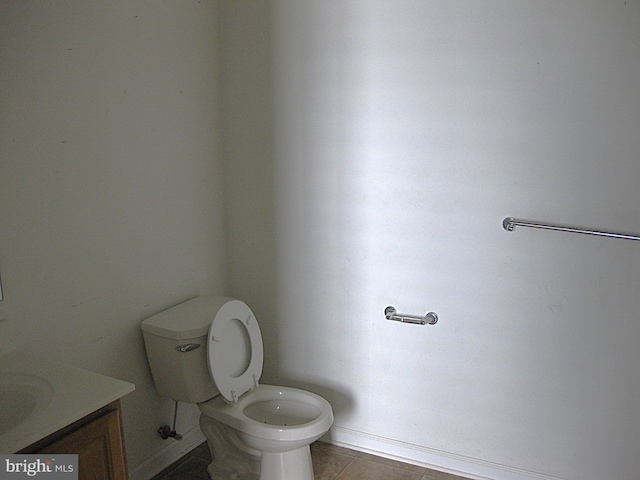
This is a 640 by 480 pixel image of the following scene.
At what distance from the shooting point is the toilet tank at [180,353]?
2236 millimetres

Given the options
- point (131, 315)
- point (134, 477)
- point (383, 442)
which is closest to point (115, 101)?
point (131, 315)

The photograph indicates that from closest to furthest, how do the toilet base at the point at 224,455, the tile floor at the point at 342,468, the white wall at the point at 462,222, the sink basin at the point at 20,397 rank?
the sink basin at the point at 20,397, the white wall at the point at 462,222, the toilet base at the point at 224,455, the tile floor at the point at 342,468

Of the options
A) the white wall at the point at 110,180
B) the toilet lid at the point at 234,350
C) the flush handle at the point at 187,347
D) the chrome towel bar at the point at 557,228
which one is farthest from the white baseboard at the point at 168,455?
the chrome towel bar at the point at 557,228

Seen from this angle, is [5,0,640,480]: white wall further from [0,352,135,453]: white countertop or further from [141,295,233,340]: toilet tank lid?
[0,352,135,453]: white countertop

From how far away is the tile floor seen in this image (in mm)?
2484

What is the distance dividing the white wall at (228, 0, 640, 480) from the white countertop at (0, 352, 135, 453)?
121cm

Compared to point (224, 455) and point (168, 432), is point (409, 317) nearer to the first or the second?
point (224, 455)

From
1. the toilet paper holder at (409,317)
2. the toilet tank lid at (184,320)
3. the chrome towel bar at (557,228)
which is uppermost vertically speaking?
the chrome towel bar at (557,228)

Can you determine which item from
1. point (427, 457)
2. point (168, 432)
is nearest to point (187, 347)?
point (168, 432)

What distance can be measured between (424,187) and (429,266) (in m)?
0.32

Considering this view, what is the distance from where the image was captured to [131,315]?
2275mm

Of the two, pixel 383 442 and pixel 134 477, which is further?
pixel 383 442

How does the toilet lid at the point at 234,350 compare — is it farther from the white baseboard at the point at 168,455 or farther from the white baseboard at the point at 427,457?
the white baseboard at the point at 427,457

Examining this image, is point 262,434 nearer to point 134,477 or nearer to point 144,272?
point 134,477
